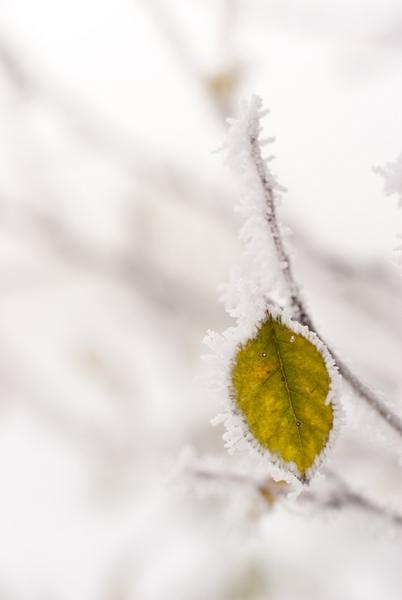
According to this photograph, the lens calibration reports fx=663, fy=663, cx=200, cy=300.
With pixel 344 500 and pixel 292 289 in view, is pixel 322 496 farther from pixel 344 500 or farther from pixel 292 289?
pixel 292 289

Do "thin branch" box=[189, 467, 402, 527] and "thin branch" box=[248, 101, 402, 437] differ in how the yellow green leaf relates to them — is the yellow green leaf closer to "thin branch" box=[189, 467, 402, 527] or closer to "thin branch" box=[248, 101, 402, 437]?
"thin branch" box=[248, 101, 402, 437]

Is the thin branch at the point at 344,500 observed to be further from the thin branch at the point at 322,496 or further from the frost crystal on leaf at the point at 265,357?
the frost crystal on leaf at the point at 265,357

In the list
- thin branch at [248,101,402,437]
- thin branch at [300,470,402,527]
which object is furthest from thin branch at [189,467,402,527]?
thin branch at [248,101,402,437]

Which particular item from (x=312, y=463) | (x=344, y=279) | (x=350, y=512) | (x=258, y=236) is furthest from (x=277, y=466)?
(x=344, y=279)

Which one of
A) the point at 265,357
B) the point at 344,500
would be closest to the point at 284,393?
the point at 265,357

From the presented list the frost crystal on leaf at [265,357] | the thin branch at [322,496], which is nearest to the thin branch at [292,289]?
the frost crystal on leaf at [265,357]

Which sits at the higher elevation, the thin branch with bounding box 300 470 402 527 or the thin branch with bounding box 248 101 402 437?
the thin branch with bounding box 300 470 402 527

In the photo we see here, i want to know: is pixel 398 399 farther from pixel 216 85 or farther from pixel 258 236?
pixel 216 85
